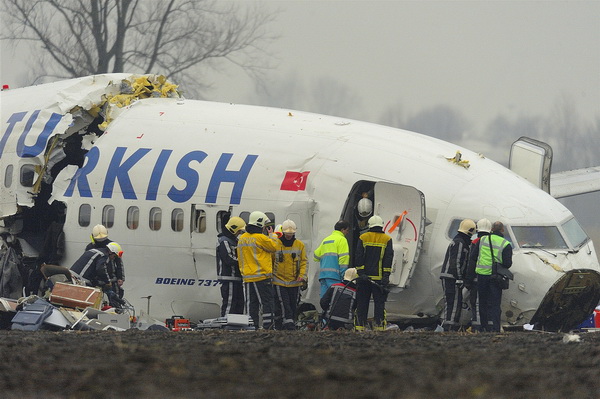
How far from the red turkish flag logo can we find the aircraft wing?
28.9ft

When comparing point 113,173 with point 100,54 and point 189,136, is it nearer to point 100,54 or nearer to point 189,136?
point 189,136

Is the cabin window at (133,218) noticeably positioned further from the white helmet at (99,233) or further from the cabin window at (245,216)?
the cabin window at (245,216)

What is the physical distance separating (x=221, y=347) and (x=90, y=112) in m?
9.61

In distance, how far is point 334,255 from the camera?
55.5ft

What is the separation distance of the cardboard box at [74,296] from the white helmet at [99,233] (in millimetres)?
1327

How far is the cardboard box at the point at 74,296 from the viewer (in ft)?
54.1

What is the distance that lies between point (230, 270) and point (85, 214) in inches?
119

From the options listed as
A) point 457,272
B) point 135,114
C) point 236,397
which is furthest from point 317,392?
point 135,114

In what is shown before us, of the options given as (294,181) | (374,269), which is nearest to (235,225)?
(294,181)

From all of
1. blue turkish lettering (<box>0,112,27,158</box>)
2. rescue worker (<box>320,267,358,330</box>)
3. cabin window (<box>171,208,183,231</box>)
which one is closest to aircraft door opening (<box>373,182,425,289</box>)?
rescue worker (<box>320,267,358,330</box>)

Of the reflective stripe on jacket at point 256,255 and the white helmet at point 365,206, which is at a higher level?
the white helmet at point 365,206

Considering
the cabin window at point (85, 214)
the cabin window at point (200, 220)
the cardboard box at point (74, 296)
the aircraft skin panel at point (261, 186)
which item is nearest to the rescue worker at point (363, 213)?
the aircraft skin panel at point (261, 186)

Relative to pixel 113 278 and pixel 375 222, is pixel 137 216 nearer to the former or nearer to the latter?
pixel 113 278

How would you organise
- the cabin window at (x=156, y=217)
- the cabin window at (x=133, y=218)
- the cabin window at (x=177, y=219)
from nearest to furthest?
the cabin window at (x=177, y=219) → the cabin window at (x=156, y=217) → the cabin window at (x=133, y=218)
